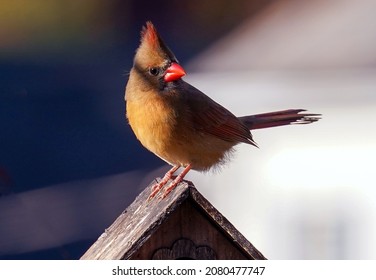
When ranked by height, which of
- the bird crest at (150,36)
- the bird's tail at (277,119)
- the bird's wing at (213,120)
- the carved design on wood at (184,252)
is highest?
the bird's tail at (277,119)

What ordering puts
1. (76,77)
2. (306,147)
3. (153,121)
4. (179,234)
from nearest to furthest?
1. (179,234)
2. (153,121)
3. (306,147)
4. (76,77)

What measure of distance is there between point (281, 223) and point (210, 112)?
1.43 metres

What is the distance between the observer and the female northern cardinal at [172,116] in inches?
108

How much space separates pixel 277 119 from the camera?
126 inches

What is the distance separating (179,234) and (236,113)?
2.26 m

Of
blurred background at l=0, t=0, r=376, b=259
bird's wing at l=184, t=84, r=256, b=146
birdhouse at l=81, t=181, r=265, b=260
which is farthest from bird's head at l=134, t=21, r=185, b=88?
blurred background at l=0, t=0, r=376, b=259

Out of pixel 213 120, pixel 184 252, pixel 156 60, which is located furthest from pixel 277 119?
pixel 184 252

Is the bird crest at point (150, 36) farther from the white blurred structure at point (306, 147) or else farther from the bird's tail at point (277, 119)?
the white blurred structure at point (306, 147)

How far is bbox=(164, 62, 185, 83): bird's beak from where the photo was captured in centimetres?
274

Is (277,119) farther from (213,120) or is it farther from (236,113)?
(236,113)

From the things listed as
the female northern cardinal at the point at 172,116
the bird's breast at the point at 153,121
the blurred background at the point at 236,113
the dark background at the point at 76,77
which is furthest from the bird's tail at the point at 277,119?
the dark background at the point at 76,77

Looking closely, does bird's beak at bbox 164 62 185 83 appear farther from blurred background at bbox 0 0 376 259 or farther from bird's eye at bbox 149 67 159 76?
blurred background at bbox 0 0 376 259
